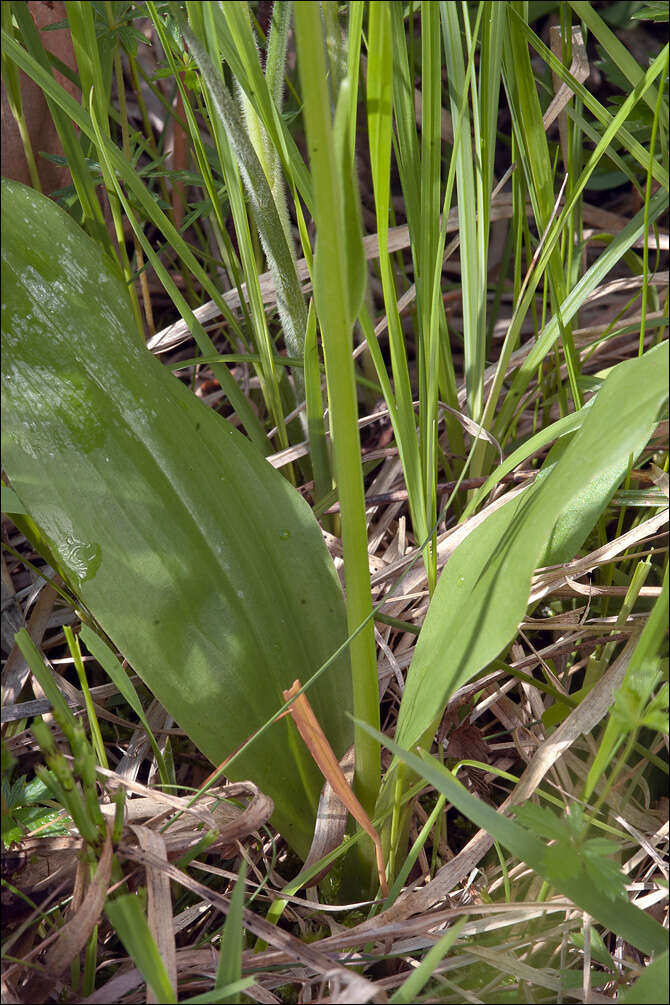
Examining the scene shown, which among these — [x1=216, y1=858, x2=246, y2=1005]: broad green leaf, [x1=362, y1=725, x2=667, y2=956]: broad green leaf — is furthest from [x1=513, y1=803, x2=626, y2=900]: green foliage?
[x1=216, y1=858, x2=246, y2=1005]: broad green leaf

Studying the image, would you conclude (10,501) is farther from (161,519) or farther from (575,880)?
(575,880)

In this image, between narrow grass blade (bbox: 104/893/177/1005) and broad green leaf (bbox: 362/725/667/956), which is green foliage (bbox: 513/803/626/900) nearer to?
broad green leaf (bbox: 362/725/667/956)

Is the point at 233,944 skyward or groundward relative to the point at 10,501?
groundward

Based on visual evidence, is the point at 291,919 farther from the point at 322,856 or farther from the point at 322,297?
the point at 322,297

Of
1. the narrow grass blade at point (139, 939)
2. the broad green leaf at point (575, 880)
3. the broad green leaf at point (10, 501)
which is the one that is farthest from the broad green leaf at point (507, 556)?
the broad green leaf at point (10, 501)

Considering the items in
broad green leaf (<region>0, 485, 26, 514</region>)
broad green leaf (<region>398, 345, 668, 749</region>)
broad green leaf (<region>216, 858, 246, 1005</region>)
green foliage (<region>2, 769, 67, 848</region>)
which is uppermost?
broad green leaf (<region>0, 485, 26, 514</region>)

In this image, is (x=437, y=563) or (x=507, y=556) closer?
(x=507, y=556)

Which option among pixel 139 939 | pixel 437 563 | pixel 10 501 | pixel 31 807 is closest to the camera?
pixel 139 939

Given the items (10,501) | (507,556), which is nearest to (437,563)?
(507,556)
